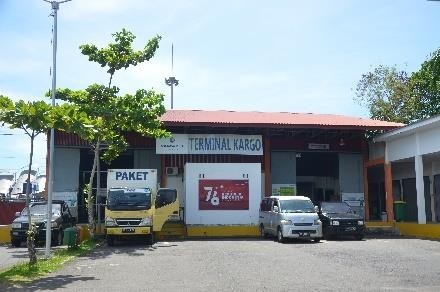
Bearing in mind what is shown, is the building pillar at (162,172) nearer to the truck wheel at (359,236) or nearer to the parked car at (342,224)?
the parked car at (342,224)

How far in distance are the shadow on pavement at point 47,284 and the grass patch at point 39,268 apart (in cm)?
42

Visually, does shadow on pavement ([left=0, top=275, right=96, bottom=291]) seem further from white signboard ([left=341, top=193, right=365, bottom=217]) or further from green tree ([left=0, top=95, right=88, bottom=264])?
white signboard ([left=341, top=193, right=365, bottom=217])

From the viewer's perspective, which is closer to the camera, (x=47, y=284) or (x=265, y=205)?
(x=47, y=284)

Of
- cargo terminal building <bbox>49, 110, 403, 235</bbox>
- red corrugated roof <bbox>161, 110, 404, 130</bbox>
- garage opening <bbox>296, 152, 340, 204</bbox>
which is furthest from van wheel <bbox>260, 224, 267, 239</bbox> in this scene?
garage opening <bbox>296, 152, 340, 204</bbox>

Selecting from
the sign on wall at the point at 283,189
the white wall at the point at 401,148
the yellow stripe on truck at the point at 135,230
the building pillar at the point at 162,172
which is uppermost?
the white wall at the point at 401,148

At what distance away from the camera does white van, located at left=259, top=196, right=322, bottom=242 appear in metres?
19.8

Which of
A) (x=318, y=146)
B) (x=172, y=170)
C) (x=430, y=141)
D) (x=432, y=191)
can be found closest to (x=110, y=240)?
(x=172, y=170)

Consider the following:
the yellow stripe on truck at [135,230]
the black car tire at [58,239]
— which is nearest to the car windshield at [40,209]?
the black car tire at [58,239]

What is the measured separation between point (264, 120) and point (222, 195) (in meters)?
5.55

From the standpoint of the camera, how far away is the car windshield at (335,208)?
74.7 ft

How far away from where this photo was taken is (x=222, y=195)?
80.4 feet

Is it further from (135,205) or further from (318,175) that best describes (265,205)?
(318,175)

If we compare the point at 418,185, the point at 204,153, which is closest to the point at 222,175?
the point at 204,153

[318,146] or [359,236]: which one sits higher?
[318,146]
